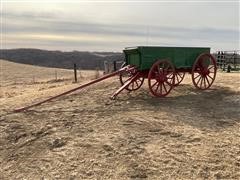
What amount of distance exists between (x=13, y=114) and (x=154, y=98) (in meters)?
3.75

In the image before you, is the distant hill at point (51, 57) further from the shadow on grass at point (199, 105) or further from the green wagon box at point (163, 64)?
the shadow on grass at point (199, 105)

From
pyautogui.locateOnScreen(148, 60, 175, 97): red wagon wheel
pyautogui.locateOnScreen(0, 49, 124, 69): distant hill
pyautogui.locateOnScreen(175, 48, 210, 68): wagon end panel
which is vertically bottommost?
pyautogui.locateOnScreen(0, 49, 124, 69): distant hill

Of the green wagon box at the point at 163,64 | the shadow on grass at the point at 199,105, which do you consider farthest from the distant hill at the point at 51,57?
the shadow on grass at the point at 199,105

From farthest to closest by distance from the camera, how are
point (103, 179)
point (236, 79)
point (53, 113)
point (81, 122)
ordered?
point (236, 79)
point (53, 113)
point (81, 122)
point (103, 179)

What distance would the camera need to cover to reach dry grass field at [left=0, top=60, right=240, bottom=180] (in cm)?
902

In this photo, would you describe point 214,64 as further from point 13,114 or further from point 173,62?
point 13,114

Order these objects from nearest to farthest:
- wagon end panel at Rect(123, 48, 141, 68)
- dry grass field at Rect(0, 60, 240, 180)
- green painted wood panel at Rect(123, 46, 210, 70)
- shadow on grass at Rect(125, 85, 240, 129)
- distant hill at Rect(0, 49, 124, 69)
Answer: dry grass field at Rect(0, 60, 240, 180) < shadow on grass at Rect(125, 85, 240, 129) < green painted wood panel at Rect(123, 46, 210, 70) < wagon end panel at Rect(123, 48, 141, 68) < distant hill at Rect(0, 49, 124, 69)

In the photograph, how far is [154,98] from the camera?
13.7 metres

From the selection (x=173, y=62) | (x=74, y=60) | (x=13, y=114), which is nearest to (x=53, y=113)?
(x=13, y=114)

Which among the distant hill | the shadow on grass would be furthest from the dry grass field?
the distant hill

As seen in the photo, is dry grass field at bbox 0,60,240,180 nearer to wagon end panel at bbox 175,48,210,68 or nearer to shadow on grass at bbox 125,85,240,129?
shadow on grass at bbox 125,85,240,129

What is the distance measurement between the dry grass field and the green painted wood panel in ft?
A: 3.11

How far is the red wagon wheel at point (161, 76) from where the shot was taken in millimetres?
13617

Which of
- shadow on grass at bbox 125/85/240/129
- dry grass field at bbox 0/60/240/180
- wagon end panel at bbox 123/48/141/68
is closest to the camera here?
dry grass field at bbox 0/60/240/180
